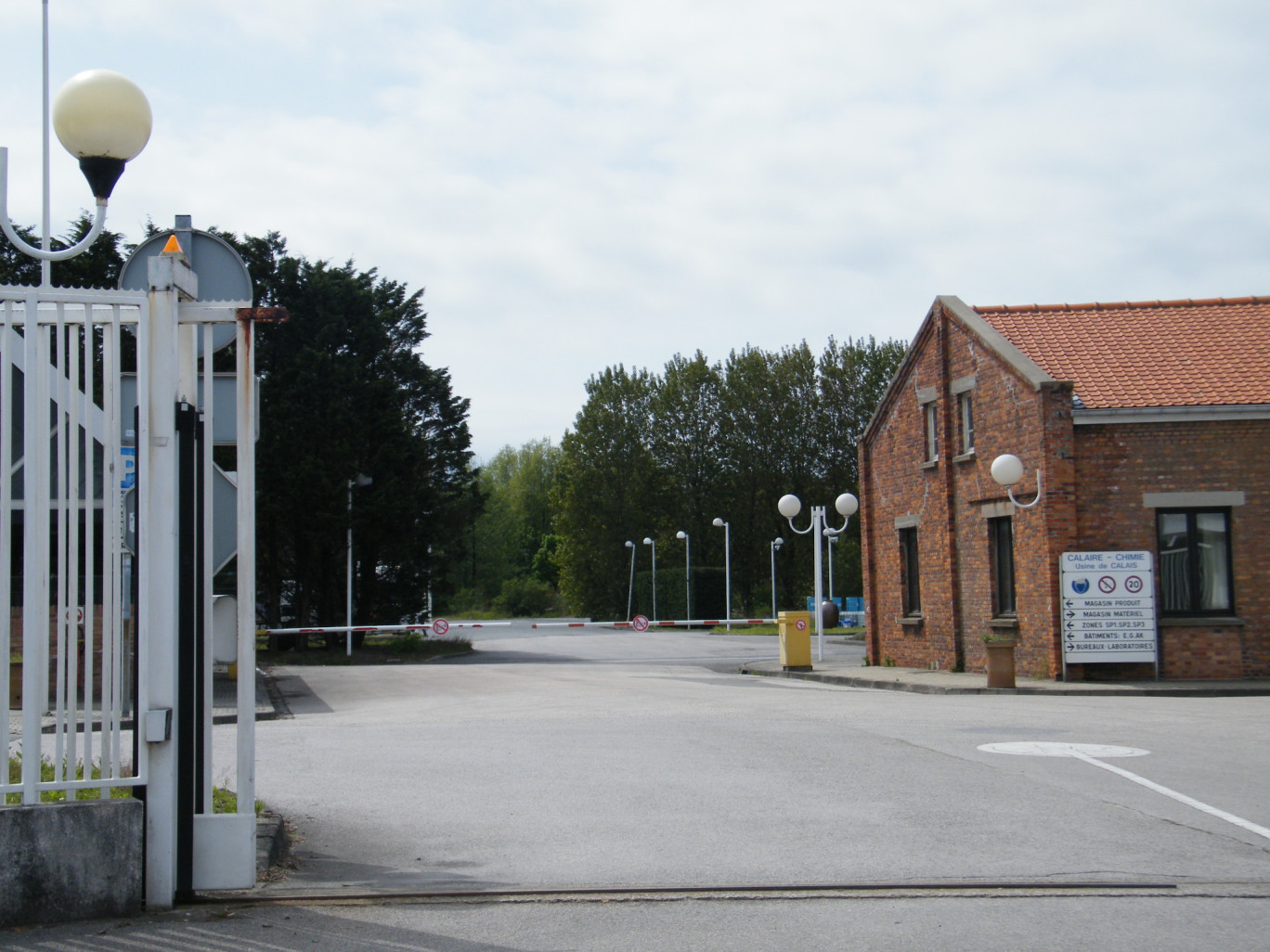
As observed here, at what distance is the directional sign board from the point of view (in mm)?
19375

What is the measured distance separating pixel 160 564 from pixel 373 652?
29.1 metres

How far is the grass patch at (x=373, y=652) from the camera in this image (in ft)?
107

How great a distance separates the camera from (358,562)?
115 ft

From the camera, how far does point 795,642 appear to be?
25219mm

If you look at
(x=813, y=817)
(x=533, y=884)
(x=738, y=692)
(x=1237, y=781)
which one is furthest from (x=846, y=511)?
(x=533, y=884)

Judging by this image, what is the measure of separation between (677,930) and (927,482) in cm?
2004

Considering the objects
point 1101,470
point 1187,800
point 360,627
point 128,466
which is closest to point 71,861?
point 128,466

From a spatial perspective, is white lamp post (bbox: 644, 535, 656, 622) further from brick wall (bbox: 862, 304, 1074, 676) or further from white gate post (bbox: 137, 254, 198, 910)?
white gate post (bbox: 137, 254, 198, 910)

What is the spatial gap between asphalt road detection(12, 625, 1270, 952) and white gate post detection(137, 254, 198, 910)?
1.13ft

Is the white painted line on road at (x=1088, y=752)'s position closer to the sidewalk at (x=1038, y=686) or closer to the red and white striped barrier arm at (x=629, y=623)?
the sidewalk at (x=1038, y=686)

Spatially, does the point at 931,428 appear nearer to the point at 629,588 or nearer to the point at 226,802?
the point at 226,802

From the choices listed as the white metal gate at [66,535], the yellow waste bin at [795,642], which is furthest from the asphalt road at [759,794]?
the yellow waste bin at [795,642]

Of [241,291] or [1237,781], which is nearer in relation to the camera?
[241,291]

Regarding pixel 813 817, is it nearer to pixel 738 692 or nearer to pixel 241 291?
pixel 241 291
